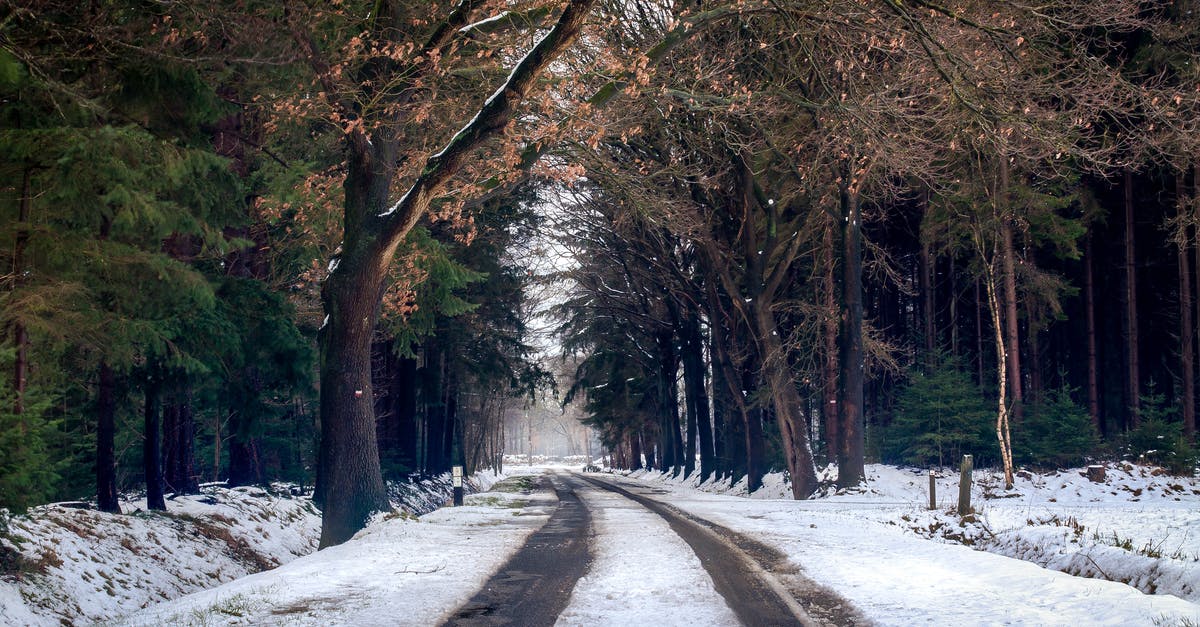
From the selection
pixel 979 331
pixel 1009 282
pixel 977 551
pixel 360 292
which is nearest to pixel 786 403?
pixel 1009 282

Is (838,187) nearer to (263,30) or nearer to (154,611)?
(263,30)

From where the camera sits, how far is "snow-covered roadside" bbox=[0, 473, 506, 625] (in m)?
9.48

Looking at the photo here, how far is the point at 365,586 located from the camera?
800 cm

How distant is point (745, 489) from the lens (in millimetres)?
31484

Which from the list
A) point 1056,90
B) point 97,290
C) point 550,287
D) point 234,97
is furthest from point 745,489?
point 97,290

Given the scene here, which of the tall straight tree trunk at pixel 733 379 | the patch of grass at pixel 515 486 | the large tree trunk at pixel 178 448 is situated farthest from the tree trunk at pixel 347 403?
the patch of grass at pixel 515 486

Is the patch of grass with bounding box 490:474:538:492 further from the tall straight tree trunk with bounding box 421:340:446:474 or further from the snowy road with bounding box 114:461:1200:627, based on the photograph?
the snowy road with bounding box 114:461:1200:627

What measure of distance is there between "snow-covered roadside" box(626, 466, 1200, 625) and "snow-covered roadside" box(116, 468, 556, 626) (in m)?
3.70

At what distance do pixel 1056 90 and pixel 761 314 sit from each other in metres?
12.1

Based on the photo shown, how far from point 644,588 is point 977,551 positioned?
→ 4720 millimetres

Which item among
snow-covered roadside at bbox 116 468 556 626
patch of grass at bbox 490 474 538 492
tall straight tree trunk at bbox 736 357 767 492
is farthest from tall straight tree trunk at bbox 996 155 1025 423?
patch of grass at bbox 490 474 538 492

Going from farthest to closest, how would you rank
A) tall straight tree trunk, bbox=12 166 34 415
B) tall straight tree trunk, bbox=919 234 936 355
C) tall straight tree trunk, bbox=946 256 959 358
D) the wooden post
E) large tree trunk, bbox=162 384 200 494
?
1. tall straight tree trunk, bbox=946 256 959 358
2. tall straight tree trunk, bbox=919 234 936 355
3. large tree trunk, bbox=162 384 200 494
4. the wooden post
5. tall straight tree trunk, bbox=12 166 34 415

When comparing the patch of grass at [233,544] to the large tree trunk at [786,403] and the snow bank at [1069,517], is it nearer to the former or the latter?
the snow bank at [1069,517]

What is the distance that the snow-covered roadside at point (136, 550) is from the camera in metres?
9.48
